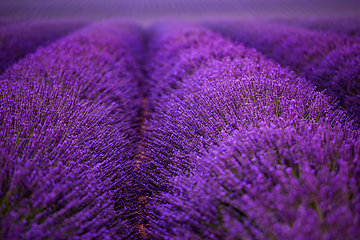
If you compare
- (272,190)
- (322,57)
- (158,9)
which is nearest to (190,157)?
(272,190)

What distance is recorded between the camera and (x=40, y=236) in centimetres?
102

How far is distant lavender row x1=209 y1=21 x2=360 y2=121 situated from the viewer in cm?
215

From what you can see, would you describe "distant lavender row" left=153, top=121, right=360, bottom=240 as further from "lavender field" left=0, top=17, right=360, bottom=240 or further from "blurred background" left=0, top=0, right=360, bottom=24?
"blurred background" left=0, top=0, right=360, bottom=24

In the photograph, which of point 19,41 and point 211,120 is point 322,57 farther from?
point 19,41

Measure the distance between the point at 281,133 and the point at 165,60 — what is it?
7.40ft

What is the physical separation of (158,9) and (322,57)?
11.5 m

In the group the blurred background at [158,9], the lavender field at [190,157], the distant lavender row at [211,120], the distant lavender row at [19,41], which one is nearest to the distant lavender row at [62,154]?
the lavender field at [190,157]

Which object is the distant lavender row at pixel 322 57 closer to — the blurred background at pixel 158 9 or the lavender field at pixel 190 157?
the lavender field at pixel 190 157

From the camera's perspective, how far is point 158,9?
12.9 meters

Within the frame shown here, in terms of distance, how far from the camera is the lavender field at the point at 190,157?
39.9 inches

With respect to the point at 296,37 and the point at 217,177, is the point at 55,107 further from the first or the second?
the point at 296,37

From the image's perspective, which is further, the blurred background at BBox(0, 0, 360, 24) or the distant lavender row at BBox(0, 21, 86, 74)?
the blurred background at BBox(0, 0, 360, 24)

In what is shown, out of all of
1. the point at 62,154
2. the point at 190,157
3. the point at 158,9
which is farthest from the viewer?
the point at 158,9

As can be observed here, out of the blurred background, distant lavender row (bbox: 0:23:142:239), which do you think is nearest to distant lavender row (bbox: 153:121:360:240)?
distant lavender row (bbox: 0:23:142:239)
